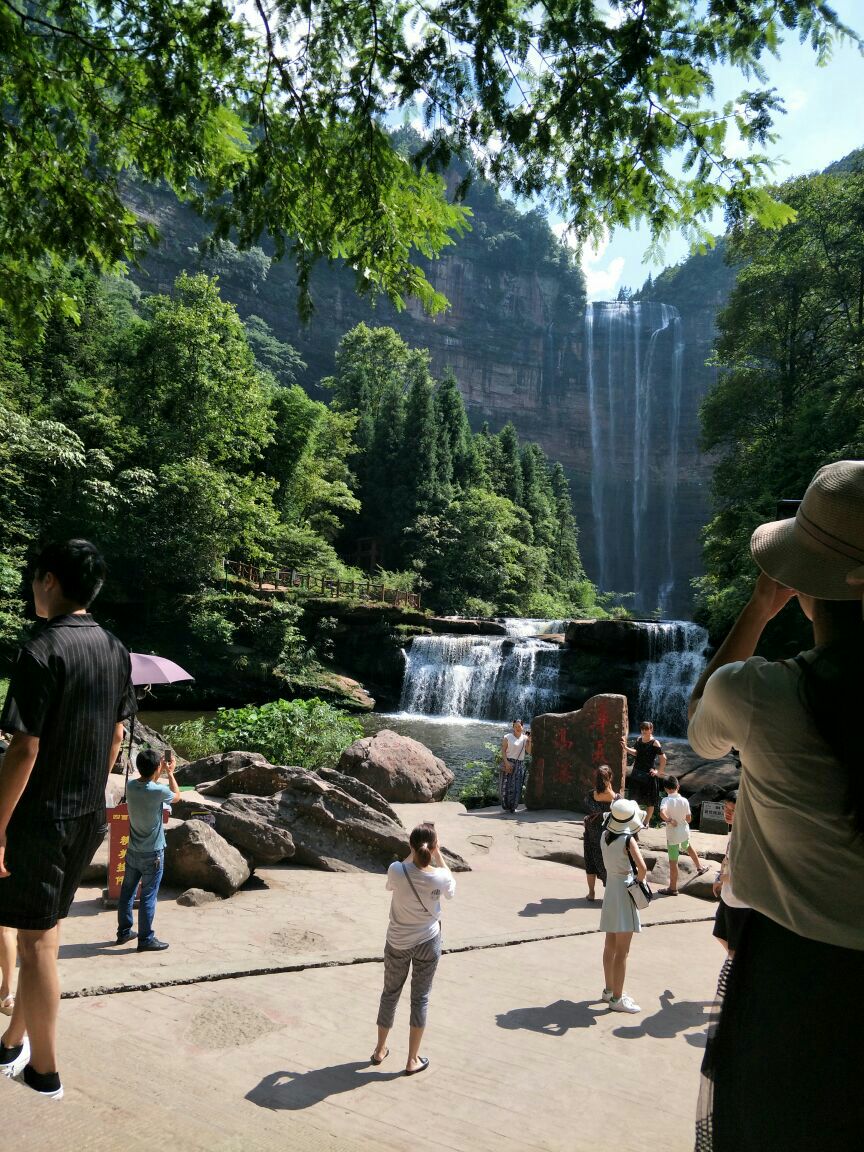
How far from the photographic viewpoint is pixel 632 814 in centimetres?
484

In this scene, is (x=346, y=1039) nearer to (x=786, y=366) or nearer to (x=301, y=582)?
(x=786, y=366)

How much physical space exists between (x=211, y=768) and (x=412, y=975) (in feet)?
25.2

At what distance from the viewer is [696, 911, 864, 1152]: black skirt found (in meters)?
1.23

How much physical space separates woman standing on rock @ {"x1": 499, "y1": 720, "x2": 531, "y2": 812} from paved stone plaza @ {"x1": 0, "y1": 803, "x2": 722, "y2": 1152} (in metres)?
5.17

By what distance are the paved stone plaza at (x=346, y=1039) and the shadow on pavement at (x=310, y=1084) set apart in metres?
0.01

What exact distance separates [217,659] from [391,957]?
71.6 feet

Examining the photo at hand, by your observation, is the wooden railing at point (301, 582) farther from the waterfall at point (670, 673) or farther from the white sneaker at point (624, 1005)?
the white sneaker at point (624, 1005)

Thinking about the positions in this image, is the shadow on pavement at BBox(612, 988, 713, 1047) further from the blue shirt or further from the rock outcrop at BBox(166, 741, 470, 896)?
the rock outcrop at BBox(166, 741, 470, 896)

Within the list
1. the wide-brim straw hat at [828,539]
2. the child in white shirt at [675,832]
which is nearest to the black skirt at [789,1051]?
the wide-brim straw hat at [828,539]

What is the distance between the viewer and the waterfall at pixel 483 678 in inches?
966

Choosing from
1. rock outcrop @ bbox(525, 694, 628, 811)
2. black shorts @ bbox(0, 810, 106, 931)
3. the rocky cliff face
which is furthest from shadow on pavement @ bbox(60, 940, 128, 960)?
the rocky cliff face

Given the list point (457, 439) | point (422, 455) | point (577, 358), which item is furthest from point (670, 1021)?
point (577, 358)

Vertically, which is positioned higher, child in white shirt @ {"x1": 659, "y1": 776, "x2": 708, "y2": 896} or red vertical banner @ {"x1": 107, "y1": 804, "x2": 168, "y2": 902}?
red vertical banner @ {"x1": 107, "y1": 804, "x2": 168, "y2": 902}

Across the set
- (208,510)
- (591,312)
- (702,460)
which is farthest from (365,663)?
(591,312)
